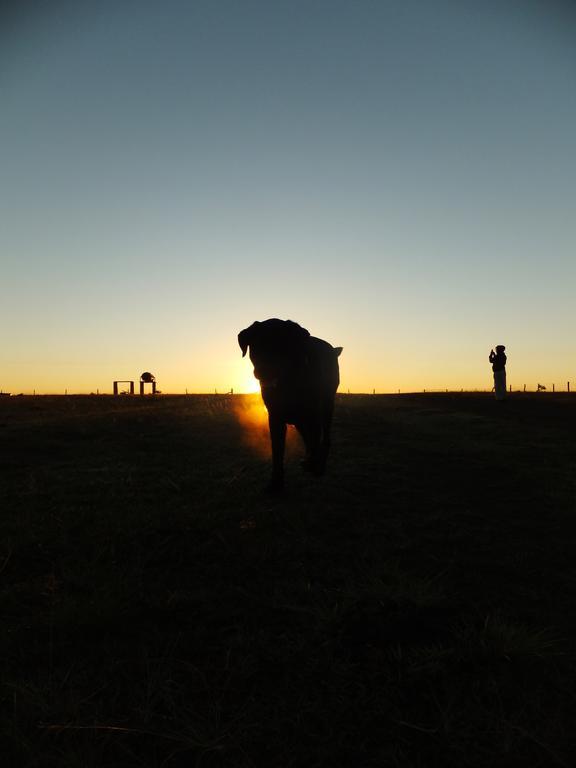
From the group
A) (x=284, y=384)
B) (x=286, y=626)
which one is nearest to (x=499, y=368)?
(x=284, y=384)

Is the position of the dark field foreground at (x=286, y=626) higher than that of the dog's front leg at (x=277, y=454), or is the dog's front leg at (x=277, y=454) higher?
the dog's front leg at (x=277, y=454)

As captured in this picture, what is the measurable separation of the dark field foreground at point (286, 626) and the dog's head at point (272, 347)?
60.2 inches

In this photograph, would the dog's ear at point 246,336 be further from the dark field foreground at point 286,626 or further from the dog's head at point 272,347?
the dark field foreground at point 286,626

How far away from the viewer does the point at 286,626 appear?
308 cm

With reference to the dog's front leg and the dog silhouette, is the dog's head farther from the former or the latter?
the dog's front leg

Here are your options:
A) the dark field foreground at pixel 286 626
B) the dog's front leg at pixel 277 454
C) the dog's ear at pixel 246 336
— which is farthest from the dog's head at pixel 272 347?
the dark field foreground at pixel 286 626

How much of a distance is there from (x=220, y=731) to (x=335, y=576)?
181cm

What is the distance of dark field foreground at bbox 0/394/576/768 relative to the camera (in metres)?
2.14

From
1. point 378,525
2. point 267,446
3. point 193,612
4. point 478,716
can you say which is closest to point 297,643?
point 193,612

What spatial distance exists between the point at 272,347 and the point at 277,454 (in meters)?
1.38

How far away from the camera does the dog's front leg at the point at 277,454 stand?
6702mm

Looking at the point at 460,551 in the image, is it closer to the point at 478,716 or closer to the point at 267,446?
the point at 478,716

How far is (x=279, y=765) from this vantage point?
2010 mm

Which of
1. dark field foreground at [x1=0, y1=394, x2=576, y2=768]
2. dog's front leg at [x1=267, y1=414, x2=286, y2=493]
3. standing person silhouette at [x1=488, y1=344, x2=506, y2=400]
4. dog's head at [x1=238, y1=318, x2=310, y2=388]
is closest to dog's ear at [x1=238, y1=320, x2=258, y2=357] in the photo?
dog's head at [x1=238, y1=318, x2=310, y2=388]
